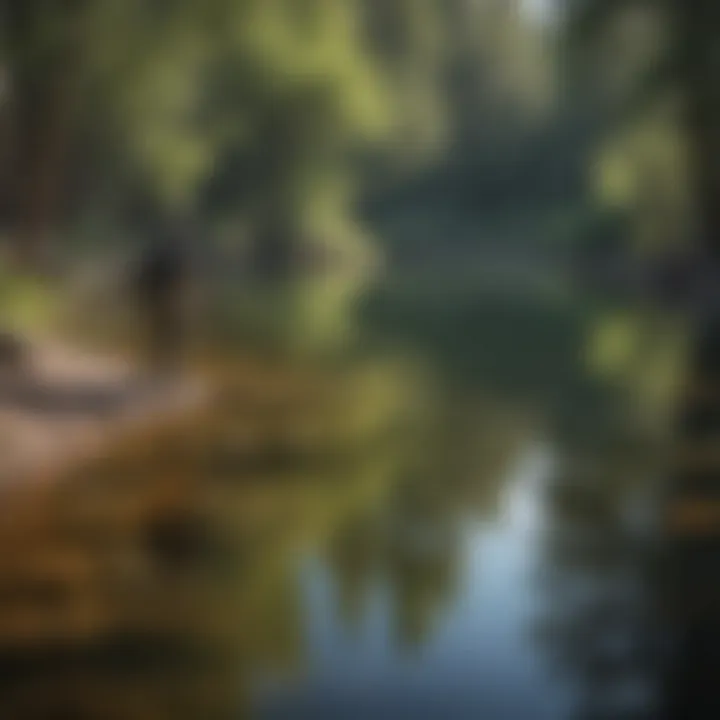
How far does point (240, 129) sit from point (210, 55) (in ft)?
11.6

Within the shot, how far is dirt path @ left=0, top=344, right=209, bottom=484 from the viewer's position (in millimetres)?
5745

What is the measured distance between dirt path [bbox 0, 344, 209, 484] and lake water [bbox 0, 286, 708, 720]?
0.24 metres

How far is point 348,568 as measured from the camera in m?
4.46

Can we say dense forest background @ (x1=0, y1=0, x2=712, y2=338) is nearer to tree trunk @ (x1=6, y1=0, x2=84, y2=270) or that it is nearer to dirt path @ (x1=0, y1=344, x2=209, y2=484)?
tree trunk @ (x1=6, y1=0, x2=84, y2=270)

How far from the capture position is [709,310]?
47.9 feet

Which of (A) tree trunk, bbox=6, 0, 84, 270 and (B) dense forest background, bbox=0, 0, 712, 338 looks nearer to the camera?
(A) tree trunk, bbox=6, 0, 84, 270

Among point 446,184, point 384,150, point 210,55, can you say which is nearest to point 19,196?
point 210,55

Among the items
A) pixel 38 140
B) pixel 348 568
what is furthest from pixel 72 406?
pixel 38 140

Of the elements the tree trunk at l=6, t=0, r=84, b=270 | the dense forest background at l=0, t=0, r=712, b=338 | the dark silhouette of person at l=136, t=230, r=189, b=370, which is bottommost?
the dark silhouette of person at l=136, t=230, r=189, b=370

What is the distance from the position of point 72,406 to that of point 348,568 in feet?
8.94

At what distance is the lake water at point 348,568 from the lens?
11.3 ft

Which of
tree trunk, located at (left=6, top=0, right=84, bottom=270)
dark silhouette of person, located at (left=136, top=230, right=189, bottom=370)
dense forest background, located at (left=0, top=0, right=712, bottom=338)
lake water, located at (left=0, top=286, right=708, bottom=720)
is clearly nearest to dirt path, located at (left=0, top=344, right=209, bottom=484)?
Answer: lake water, located at (left=0, top=286, right=708, bottom=720)

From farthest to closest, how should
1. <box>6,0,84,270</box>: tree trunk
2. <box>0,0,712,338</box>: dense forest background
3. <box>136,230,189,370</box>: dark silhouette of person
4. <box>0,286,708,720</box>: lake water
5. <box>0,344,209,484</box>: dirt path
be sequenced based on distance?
<box>0,0,712,338</box>: dense forest background, <box>6,0,84,270</box>: tree trunk, <box>136,230,189,370</box>: dark silhouette of person, <box>0,344,209,484</box>: dirt path, <box>0,286,708,720</box>: lake water

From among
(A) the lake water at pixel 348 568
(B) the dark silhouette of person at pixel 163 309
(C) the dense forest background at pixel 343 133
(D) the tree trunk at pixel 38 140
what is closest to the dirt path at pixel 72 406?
(A) the lake water at pixel 348 568
